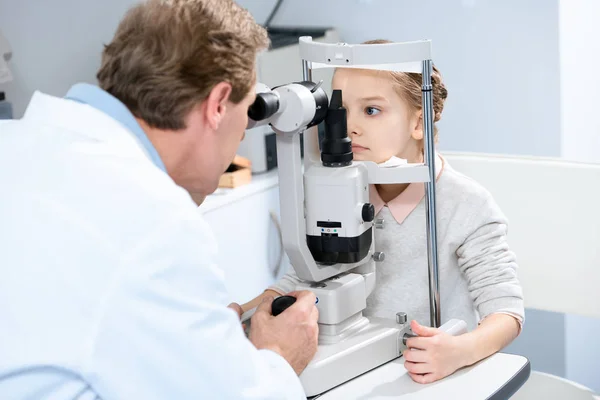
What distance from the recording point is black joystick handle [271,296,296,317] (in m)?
1.28

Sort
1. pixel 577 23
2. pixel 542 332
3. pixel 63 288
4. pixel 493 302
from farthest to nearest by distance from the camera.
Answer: pixel 542 332 → pixel 577 23 → pixel 493 302 → pixel 63 288

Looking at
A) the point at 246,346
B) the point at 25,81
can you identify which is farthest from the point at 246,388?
the point at 25,81

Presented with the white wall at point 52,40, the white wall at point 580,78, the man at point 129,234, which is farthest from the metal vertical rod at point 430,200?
the white wall at point 52,40

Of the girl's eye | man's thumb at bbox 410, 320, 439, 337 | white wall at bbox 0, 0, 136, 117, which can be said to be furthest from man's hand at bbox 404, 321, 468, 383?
white wall at bbox 0, 0, 136, 117

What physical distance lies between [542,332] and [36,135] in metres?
1.96

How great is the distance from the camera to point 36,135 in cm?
104

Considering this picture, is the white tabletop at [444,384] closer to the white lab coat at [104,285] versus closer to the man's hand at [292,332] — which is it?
the man's hand at [292,332]

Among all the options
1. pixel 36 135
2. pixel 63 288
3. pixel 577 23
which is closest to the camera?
pixel 63 288

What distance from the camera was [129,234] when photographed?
943 mm

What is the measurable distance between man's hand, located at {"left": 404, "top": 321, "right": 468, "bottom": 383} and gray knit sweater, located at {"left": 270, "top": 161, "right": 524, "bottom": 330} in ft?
0.47

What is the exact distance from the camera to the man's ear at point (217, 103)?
3.59ft

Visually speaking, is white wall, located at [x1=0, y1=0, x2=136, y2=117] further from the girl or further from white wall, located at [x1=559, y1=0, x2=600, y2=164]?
white wall, located at [x1=559, y1=0, x2=600, y2=164]

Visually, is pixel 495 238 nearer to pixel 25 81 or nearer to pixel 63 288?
pixel 63 288

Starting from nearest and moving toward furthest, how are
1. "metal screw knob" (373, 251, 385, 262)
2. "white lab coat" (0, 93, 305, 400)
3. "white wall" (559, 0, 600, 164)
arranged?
"white lab coat" (0, 93, 305, 400), "metal screw knob" (373, 251, 385, 262), "white wall" (559, 0, 600, 164)
